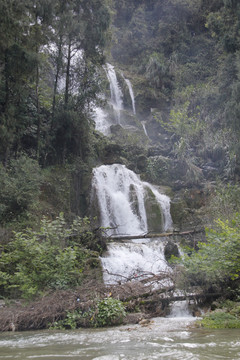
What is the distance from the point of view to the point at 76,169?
59.2 ft

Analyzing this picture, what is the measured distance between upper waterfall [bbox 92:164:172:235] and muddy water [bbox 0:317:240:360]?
1083 cm

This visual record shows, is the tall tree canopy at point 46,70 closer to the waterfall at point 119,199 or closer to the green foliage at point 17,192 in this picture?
the green foliage at point 17,192

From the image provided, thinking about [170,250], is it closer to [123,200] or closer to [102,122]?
[123,200]

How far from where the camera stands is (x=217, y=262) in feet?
21.6

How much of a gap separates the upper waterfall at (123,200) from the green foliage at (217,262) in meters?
9.16

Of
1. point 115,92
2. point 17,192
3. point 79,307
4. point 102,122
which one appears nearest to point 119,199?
point 17,192

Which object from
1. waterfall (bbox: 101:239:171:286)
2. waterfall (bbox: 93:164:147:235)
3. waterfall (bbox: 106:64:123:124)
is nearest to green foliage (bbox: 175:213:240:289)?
waterfall (bbox: 101:239:171:286)

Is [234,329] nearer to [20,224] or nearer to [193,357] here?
[193,357]

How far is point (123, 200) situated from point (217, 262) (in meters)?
11.6

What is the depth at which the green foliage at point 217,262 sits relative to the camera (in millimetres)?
6406

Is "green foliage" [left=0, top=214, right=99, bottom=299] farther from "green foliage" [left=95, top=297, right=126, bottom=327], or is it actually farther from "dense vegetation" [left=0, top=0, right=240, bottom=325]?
"green foliage" [left=95, top=297, right=126, bottom=327]

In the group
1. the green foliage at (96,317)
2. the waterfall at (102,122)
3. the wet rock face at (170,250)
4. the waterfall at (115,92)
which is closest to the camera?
the green foliage at (96,317)

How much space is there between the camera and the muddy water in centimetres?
357

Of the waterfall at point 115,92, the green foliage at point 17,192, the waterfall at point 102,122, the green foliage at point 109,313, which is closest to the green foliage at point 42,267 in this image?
the green foliage at point 109,313
